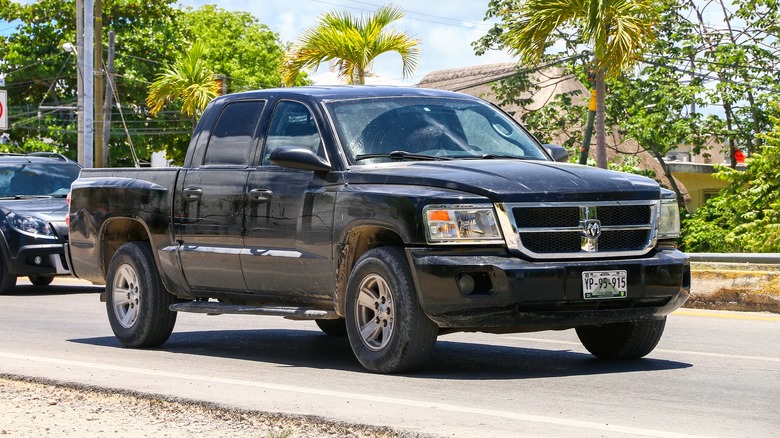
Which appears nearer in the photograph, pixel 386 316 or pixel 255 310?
pixel 386 316

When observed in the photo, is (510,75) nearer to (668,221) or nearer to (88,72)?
(88,72)

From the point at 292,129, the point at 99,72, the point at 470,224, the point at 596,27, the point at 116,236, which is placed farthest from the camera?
the point at 99,72

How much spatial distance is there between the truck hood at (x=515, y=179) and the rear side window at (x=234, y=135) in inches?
53.1

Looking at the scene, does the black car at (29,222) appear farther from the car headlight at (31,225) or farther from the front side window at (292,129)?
the front side window at (292,129)

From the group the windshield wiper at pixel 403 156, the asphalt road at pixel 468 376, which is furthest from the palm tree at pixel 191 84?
the windshield wiper at pixel 403 156

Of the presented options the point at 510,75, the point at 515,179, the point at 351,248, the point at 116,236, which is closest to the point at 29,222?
the point at 116,236

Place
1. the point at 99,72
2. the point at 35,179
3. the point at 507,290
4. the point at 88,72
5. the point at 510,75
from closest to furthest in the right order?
1. the point at 507,290
2. the point at 35,179
3. the point at 88,72
4. the point at 99,72
5. the point at 510,75

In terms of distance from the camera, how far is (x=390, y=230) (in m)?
8.39

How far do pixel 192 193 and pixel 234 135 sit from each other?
52cm

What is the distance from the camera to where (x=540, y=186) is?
805cm

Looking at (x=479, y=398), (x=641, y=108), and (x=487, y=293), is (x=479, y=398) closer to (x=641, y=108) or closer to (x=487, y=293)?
(x=487, y=293)

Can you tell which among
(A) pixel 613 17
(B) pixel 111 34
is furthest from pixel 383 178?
(B) pixel 111 34

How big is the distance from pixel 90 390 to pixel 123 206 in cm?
309

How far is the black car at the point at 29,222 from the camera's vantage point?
56.0ft
